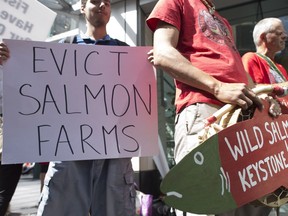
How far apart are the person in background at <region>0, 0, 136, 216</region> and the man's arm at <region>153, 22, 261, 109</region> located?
1.97ft

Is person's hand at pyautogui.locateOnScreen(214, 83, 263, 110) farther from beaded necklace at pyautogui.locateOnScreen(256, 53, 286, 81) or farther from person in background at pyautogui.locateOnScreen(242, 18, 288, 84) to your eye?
beaded necklace at pyautogui.locateOnScreen(256, 53, 286, 81)

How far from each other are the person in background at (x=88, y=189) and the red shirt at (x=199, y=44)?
486 millimetres

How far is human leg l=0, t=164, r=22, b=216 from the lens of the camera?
233 centimetres

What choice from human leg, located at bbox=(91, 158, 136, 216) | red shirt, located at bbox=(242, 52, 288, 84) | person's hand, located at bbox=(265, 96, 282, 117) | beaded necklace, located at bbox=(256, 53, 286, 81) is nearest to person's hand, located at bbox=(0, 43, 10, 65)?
human leg, located at bbox=(91, 158, 136, 216)

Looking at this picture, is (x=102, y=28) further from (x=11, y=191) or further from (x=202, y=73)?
(x=11, y=191)

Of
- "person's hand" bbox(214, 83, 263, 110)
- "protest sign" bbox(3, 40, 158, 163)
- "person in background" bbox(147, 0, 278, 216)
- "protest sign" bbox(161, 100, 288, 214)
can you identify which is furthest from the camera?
"protest sign" bbox(3, 40, 158, 163)

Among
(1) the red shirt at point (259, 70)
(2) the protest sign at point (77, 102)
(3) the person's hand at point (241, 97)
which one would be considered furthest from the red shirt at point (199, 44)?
(1) the red shirt at point (259, 70)

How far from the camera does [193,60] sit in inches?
54.4

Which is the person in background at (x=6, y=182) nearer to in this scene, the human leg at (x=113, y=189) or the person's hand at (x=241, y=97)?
the human leg at (x=113, y=189)

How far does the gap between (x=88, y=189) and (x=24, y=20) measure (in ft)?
4.88

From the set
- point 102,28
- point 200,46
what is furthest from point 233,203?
point 102,28

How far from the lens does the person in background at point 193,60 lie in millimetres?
1266

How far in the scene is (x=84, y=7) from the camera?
1.88 metres

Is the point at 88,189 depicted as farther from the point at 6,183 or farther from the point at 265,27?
the point at 265,27
